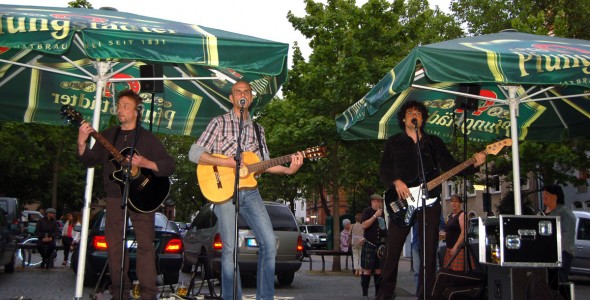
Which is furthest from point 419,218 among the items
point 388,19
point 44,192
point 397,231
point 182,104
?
point 44,192

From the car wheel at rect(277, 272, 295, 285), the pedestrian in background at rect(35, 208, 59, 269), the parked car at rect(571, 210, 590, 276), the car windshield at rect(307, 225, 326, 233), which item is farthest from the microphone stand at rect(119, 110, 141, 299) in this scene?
the car windshield at rect(307, 225, 326, 233)

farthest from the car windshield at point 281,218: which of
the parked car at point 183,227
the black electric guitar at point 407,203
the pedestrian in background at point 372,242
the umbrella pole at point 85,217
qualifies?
the black electric guitar at point 407,203

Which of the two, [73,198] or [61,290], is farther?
[73,198]

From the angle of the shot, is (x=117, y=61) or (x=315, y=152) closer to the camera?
(x=315, y=152)

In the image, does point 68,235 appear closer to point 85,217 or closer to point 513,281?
point 85,217

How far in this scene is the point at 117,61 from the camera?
7473mm

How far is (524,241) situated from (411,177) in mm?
1236

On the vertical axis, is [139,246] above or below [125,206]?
below

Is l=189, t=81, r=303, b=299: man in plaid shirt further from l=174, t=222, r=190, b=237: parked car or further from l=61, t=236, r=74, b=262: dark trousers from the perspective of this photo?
l=61, t=236, r=74, b=262: dark trousers

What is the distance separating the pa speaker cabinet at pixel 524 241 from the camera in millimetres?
6215

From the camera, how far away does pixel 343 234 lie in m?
24.0

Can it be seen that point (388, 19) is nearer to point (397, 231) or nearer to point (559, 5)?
point (559, 5)

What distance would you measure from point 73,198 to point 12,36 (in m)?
A: 47.7

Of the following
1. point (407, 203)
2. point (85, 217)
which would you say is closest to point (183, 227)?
point (85, 217)
